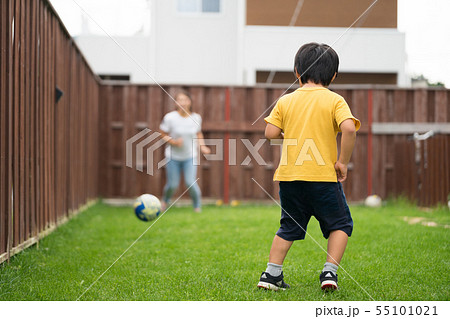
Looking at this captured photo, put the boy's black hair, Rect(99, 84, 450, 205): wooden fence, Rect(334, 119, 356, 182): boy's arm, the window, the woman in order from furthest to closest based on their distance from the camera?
the window
Rect(99, 84, 450, 205): wooden fence
the woman
the boy's black hair
Rect(334, 119, 356, 182): boy's arm

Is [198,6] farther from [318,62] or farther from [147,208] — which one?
[318,62]

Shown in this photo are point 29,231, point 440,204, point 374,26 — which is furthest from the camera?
point 440,204

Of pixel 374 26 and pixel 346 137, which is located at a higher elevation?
pixel 374 26

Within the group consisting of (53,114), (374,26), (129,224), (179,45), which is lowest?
(129,224)

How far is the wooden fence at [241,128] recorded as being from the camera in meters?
6.45

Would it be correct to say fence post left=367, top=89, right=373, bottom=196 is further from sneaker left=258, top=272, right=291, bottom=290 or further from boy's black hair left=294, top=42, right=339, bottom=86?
sneaker left=258, top=272, right=291, bottom=290

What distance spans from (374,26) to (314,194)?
7.27ft

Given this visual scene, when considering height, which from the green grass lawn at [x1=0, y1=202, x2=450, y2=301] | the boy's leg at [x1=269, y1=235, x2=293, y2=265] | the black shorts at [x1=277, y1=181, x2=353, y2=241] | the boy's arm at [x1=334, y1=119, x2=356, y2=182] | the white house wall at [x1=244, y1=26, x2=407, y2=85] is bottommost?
the green grass lawn at [x1=0, y1=202, x2=450, y2=301]

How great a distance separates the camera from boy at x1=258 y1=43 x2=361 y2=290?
2.08m

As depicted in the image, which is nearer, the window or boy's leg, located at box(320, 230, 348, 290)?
boy's leg, located at box(320, 230, 348, 290)

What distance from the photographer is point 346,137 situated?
6.64 ft

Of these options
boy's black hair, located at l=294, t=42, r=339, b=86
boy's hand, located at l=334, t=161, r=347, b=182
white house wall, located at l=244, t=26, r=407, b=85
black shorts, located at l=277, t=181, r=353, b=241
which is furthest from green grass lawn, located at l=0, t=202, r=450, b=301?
white house wall, located at l=244, t=26, r=407, b=85

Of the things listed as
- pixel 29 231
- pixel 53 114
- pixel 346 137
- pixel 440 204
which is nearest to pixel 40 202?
pixel 29 231

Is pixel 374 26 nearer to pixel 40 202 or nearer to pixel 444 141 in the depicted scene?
pixel 444 141
